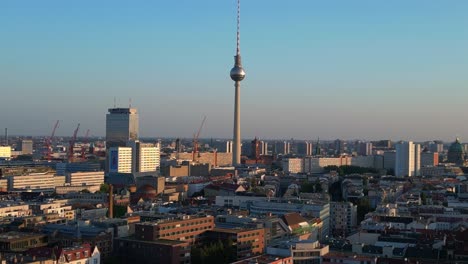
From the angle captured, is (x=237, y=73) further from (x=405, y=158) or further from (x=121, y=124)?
(x=121, y=124)

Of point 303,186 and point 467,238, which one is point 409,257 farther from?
point 303,186

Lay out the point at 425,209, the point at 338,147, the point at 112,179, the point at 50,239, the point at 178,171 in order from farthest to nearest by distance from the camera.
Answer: the point at 338,147 → the point at 178,171 → the point at 112,179 → the point at 425,209 → the point at 50,239

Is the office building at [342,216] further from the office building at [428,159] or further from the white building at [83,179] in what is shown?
the office building at [428,159]

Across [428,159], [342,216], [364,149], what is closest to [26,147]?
[364,149]

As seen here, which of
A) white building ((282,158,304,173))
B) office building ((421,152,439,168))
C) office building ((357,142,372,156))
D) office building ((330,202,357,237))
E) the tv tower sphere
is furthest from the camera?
office building ((357,142,372,156))

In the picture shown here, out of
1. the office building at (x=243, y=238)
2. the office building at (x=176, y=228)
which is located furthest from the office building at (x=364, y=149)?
the office building at (x=243, y=238)

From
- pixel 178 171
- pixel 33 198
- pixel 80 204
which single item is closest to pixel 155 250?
pixel 80 204

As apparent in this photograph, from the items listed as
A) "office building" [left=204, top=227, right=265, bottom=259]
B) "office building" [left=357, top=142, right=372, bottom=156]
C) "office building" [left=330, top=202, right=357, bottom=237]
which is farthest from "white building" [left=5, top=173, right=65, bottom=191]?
"office building" [left=357, top=142, right=372, bottom=156]

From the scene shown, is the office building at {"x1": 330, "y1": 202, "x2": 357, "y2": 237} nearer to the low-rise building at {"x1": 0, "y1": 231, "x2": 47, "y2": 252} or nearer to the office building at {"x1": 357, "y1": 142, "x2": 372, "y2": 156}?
the low-rise building at {"x1": 0, "y1": 231, "x2": 47, "y2": 252}
